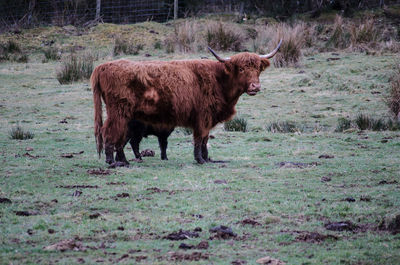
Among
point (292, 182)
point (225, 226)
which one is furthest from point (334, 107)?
point (225, 226)

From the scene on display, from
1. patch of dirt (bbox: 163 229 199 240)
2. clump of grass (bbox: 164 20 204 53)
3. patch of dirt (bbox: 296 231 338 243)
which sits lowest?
patch of dirt (bbox: 163 229 199 240)

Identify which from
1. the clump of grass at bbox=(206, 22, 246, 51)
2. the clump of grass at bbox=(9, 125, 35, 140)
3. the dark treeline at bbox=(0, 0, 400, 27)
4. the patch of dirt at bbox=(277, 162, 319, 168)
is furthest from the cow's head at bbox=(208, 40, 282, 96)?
the dark treeline at bbox=(0, 0, 400, 27)

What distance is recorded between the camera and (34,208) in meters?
5.23

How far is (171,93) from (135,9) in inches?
710

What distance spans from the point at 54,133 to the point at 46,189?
4432mm

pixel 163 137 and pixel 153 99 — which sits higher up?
pixel 153 99

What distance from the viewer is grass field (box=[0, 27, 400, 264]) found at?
4.14m

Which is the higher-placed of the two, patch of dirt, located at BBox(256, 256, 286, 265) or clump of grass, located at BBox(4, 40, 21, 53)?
clump of grass, located at BBox(4, 40, 21, 53)

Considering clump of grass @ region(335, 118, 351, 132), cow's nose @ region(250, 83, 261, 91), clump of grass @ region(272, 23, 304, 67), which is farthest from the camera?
clump of grass @ region(272, 23, 304, 67)

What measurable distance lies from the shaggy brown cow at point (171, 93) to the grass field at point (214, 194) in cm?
50

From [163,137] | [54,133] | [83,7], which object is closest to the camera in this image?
[163,137]

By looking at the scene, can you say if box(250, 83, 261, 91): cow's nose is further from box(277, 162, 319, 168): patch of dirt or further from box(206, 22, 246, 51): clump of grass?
box(206, 22, 246, 51): clump of grass

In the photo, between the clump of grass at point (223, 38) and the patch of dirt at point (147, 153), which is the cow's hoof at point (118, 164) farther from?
the clump of grass at point (223, 38)

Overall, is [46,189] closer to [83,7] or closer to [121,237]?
[121,237]
